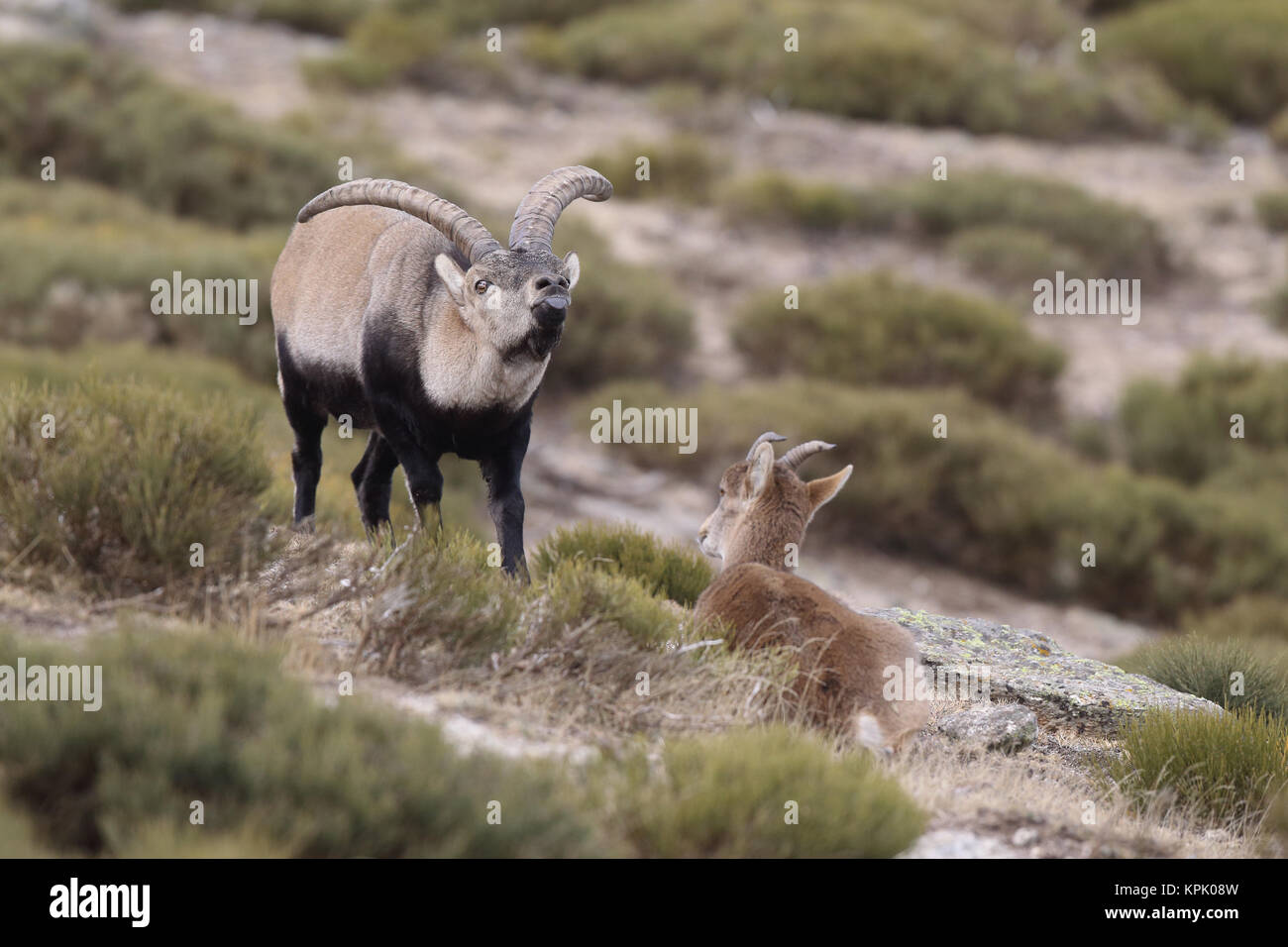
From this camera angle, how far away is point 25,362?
622 inches

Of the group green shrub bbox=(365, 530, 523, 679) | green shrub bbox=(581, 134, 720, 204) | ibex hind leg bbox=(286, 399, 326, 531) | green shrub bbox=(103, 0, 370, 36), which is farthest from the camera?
green shrub bbox=(103, 0, 370, 36)

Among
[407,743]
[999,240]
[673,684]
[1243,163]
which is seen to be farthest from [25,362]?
[1243,163]

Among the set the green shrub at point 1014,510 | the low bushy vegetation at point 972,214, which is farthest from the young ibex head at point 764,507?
the low bushy vegetation at point 972,214

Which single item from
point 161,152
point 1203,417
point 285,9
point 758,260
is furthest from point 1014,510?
point 285,9

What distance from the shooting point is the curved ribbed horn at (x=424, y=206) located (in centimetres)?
742

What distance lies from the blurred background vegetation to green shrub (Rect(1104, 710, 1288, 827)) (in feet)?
6.65

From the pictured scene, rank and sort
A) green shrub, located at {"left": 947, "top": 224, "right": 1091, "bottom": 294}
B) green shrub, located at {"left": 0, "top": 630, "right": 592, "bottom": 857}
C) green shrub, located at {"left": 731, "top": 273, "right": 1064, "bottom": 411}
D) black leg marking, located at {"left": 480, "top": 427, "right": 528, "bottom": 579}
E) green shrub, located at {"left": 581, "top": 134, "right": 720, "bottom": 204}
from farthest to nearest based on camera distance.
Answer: green shrub, located at {"left": 581, "top": 134, "right": 720, "bottom": 204} → green shrub, located at {"left": 947, "top": 224, "right": 1091, "bottom": 294} → green shrub, located at {"left": 731, "top": 273, "right": 1064, "bottom": 411} → black leg marking, located at {"left": 480, "top": 427, "right": 528, "bottom": 579} → green shrub, located at {"left": 0, "top": 630, "right": 592, "bottom": 857}

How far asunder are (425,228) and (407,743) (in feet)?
13.1

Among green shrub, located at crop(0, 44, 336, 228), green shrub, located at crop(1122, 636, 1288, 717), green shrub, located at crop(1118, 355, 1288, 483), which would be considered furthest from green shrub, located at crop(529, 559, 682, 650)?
Answer: green shrub, located at crop(0, 44, 336, 228)

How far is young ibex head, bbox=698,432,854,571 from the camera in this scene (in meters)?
7.83

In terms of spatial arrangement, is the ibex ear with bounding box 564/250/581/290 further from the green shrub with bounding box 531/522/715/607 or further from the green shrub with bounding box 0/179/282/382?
the green shrub with bounding box 0/179/282/382

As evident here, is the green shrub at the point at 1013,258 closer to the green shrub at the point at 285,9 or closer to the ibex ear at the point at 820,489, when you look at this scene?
the green shrub at the point at 285,9

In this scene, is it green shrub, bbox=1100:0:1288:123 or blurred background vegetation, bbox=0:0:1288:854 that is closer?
blurred background vegetation, bbox=0:0:1288:854

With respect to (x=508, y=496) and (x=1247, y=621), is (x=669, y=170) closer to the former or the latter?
(x=1247, y=621)
